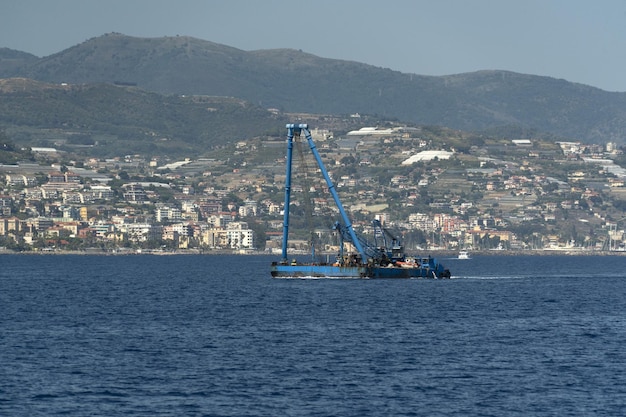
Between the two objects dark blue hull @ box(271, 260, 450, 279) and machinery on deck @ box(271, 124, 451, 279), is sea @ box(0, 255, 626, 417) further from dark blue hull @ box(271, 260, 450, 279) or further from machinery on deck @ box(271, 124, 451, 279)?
machinery on deck @ box(271, 124, 451, 279)

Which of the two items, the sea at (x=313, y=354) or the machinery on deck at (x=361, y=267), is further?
the machinery on deck at (x=361, y=267)

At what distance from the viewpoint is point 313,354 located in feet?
254

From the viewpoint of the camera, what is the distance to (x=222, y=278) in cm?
17712

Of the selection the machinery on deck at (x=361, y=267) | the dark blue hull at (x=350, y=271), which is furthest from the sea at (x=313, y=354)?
the machinery on deck at (x=361, y=267)

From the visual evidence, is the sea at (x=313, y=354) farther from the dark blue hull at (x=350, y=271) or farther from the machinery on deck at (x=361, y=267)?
the machinery on deck at (x=361, y=267)

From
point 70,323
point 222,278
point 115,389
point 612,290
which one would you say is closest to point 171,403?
point 115,389

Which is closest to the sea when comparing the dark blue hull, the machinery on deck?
the dark blue hull

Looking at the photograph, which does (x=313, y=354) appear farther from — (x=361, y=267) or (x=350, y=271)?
(x=361, y=267)

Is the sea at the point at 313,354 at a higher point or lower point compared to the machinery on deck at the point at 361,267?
lower

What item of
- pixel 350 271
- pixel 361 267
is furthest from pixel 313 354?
pixel 361 267

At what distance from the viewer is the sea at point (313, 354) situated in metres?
62.0

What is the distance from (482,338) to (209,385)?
2460 cm

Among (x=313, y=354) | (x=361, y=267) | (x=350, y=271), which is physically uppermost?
(x=361, y=267)

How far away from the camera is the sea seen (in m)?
62.0
